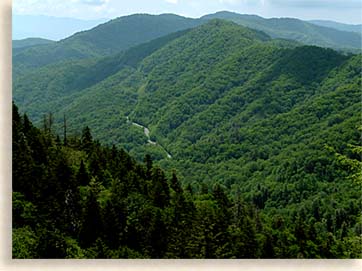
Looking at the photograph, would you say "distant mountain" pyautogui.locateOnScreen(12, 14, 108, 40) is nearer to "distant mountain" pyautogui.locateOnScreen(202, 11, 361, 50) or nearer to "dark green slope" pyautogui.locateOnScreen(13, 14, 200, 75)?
"distant mountain" pyautogui.locateOnScreen(202, 11, 361, 50)

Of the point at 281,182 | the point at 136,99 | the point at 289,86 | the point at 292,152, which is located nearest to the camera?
the point at 281,182

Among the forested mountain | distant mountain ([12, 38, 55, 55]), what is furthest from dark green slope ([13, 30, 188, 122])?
distant mountain ([12, 38, 55, 55])

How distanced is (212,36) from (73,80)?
51.9ft

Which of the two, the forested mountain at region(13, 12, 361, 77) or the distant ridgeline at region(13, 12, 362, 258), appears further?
the forested mountain at region(13, 12, 361, 77)

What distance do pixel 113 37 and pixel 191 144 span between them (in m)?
45.5

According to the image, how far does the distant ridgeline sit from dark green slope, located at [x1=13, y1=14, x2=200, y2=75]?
263mm

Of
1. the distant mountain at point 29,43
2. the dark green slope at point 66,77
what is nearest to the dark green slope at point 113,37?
the distant mountain at point 29,43

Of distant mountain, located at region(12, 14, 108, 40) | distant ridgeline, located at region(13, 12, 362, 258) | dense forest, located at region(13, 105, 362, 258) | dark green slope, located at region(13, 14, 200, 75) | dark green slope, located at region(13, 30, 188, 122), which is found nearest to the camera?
dense forest, located at region(13, 105, 362, 258)

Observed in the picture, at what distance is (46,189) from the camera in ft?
13.7

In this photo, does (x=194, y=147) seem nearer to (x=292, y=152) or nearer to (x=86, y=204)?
(x=292, y=152)

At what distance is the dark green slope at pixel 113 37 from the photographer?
2566 inches

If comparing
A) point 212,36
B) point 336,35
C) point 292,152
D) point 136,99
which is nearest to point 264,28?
point 336,35

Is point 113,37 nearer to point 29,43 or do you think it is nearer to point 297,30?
point 29,43

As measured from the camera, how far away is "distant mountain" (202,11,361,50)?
181ft
